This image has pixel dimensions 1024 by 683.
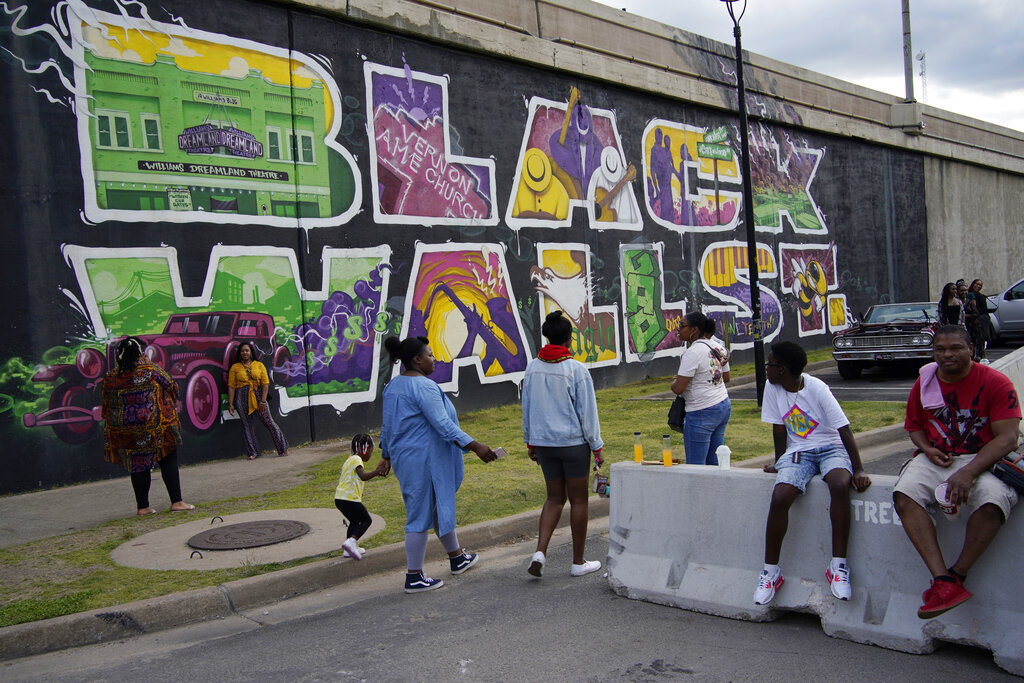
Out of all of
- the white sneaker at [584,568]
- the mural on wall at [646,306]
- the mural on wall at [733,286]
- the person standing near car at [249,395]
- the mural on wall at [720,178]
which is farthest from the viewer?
the mural on wall at [733,286]

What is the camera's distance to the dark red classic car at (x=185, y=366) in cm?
1071

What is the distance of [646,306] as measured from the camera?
65.1 feet

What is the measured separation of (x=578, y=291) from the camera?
1803 cm

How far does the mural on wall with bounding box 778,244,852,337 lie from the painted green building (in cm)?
1498

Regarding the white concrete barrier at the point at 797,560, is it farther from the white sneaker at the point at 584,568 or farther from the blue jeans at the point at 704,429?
the blue jeans at the point at 704,429

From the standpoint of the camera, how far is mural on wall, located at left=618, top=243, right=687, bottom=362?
19312mm

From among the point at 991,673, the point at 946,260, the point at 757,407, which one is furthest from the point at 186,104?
the point at 946,260

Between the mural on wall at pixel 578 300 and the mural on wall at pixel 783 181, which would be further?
the mural on wall at pixel 783 181

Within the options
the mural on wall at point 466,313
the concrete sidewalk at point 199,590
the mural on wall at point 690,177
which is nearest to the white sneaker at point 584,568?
the concrete sidewalk at point 199,590

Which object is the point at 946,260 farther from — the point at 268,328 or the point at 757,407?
the point at 268,328

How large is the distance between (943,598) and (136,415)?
7.12 metres

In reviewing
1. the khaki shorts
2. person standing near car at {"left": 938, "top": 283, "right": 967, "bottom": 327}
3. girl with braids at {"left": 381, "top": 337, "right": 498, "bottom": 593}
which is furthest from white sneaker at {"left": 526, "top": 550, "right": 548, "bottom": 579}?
person standing near car at {"left": 938, "top": 283, "right": 967, "bottom": 327}

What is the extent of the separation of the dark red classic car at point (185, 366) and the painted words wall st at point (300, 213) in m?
0.03

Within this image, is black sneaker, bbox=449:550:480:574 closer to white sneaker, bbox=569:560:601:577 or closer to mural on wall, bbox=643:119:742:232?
white sneaker, bbox=569:560:601:577
